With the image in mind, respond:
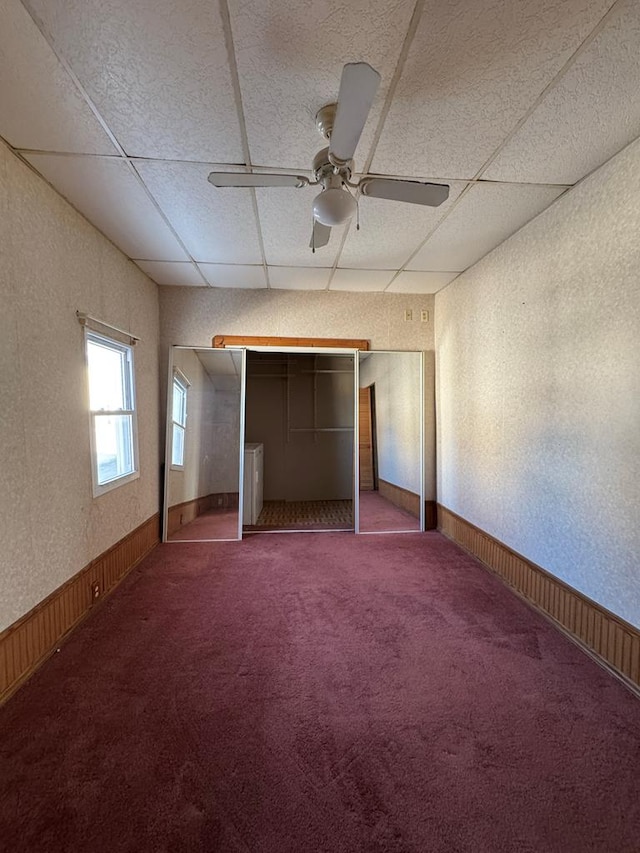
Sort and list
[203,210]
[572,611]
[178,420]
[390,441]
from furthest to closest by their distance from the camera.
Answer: [390,441]
[178,420]
[203,210]
[572,611]

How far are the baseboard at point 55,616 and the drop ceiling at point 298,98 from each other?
7.80 ft

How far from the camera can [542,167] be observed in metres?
1.98

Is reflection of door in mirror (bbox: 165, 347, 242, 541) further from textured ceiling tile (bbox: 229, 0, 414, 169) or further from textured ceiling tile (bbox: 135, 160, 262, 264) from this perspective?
textured ceiling tile (bbox: 229, 0, 414, 169)

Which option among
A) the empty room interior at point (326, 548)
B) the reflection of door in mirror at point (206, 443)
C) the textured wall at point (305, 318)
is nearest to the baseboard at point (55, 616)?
the empty room interior at point (326, 548)

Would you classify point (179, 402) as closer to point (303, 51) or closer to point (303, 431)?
point (303, 431)

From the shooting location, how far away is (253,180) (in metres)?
1.70

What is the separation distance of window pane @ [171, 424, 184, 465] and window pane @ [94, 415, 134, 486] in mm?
713

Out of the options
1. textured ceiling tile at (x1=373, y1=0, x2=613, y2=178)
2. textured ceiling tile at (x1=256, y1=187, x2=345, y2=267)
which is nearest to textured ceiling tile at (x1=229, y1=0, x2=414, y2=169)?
textured ceiling tile at (x1=373, y1=0, x2=613, y2=178)

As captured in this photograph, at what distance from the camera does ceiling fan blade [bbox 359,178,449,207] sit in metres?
1.71

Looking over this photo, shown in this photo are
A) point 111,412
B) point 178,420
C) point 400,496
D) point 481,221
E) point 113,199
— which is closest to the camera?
point 113,199

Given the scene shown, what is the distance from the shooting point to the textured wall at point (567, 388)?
185 cm

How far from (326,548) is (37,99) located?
3621 millimetres

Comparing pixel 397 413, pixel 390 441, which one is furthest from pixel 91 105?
pixel 390 441

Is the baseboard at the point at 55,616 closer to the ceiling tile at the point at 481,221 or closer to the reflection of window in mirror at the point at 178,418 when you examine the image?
the reflection of window in mirror at the point at 178,418
